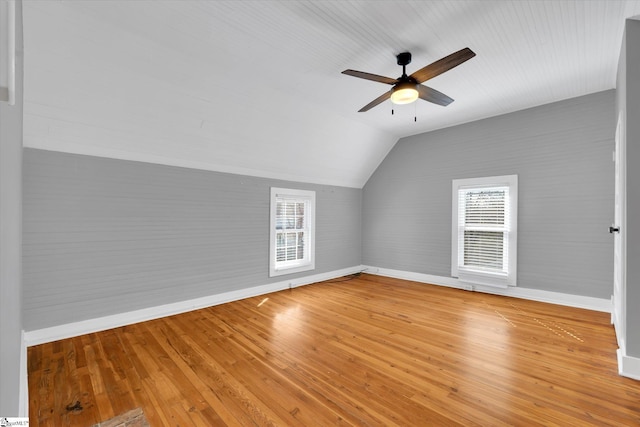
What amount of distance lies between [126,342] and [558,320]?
197 inches

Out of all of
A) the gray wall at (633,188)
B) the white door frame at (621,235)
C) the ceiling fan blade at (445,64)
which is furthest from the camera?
the white door frame at (621,235)

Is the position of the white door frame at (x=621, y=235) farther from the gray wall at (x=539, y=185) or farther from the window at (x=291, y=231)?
the window at (x=291, y=231)

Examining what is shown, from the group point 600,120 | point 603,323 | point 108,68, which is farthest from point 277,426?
point 600,120

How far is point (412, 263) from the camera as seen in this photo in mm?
5781

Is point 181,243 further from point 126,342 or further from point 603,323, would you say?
point 603,323

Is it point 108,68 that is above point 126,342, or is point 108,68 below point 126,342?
above

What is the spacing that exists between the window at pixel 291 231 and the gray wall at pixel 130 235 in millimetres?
161

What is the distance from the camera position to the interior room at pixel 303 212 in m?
2.08

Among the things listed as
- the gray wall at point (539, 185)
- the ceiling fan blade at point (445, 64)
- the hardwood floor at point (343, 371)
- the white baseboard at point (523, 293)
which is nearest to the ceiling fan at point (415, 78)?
the ceiling fan blade at point (445, 64)

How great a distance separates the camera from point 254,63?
3088mm

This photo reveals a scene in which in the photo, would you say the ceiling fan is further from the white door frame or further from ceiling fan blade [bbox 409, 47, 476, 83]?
the white door frame

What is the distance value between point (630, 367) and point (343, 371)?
2305mm

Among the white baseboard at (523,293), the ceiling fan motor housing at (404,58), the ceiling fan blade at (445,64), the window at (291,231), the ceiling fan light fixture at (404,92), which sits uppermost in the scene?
the ceiling fan motor housing at (404,58)

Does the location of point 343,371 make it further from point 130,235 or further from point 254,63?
point 254,63
